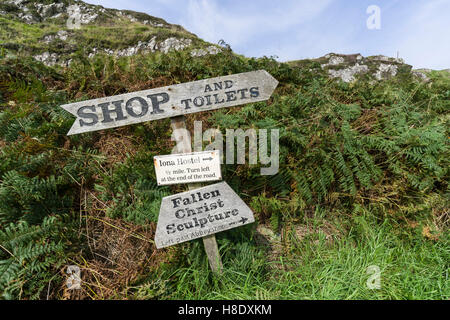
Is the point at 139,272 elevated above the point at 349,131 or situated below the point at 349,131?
below

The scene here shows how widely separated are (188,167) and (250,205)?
3.34 ft

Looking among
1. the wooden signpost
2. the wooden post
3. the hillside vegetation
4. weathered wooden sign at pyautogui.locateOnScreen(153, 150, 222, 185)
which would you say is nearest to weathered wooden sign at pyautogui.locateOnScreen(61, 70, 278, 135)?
the wooden signpost

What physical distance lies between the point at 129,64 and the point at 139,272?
357cm

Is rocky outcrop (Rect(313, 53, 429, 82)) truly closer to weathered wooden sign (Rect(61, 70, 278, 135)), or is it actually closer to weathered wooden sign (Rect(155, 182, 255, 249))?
weathered wooden sign (Rect(61, 70, 278, 135))

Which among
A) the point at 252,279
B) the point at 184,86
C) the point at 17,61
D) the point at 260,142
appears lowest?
the point at 252,279

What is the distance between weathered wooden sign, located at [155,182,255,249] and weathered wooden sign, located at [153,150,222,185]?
5.4 inches

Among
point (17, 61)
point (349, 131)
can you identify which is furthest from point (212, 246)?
point (17, 61)

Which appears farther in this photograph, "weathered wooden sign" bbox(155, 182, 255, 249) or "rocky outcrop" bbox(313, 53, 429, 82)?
"rocky outcrop" bbox(313, 53, 429, 82)

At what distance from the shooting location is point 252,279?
91.5 inches

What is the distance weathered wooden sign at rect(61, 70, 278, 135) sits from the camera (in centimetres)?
189

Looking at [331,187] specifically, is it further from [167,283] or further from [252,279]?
[167,283]

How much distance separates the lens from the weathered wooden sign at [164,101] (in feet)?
6.19

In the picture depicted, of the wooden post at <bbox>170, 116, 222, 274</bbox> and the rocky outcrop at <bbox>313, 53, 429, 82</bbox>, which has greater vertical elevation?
the rocky outcrop at <bbox>313, 53, 429, 82</bbox>

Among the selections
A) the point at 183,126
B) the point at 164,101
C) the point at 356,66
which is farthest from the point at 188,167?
the point at 356,66
